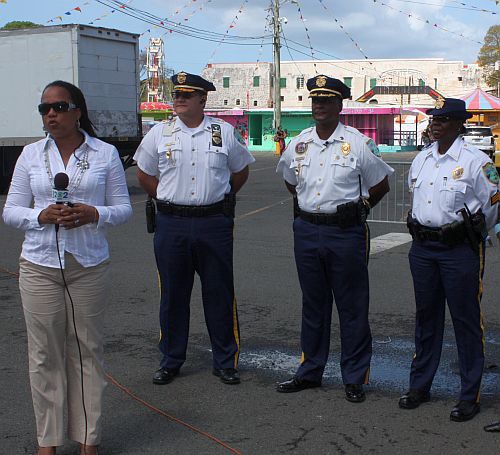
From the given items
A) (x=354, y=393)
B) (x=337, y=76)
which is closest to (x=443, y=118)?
(x=354, y=393)

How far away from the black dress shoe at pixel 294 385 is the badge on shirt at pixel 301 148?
1512 mm

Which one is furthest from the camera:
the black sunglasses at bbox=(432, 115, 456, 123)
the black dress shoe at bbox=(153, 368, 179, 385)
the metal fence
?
the metal fence

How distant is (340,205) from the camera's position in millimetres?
5238

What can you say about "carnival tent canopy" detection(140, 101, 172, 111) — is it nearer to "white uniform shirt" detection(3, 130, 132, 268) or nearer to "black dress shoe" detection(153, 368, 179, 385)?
"black dress shoe" detection(153, 368, 179, 385)

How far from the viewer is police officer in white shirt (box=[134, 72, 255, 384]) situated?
5.54 metres

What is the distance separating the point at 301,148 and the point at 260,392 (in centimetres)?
165

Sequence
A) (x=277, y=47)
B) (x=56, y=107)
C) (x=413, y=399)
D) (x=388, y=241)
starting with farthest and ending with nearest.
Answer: (x=277, y=47) → (x=388, y=241) → (x=413, y=399) → (x=56, y=107)

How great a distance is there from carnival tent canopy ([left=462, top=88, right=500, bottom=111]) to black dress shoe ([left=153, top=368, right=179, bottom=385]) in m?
40.2

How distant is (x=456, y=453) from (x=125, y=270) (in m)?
6.07

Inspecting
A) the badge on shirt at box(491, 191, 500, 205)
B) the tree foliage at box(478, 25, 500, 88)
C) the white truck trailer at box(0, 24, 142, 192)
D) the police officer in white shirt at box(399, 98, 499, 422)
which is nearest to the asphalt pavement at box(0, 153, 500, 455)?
the police officer in white shirt at box(399, 98, 499, 422)

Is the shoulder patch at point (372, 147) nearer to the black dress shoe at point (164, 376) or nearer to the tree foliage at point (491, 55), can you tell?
the black dress shoe at point (164, 376)

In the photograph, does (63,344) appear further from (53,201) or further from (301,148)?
(301,148)

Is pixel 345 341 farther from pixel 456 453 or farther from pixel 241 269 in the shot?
pixel 241 269

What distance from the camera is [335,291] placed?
213 inches
